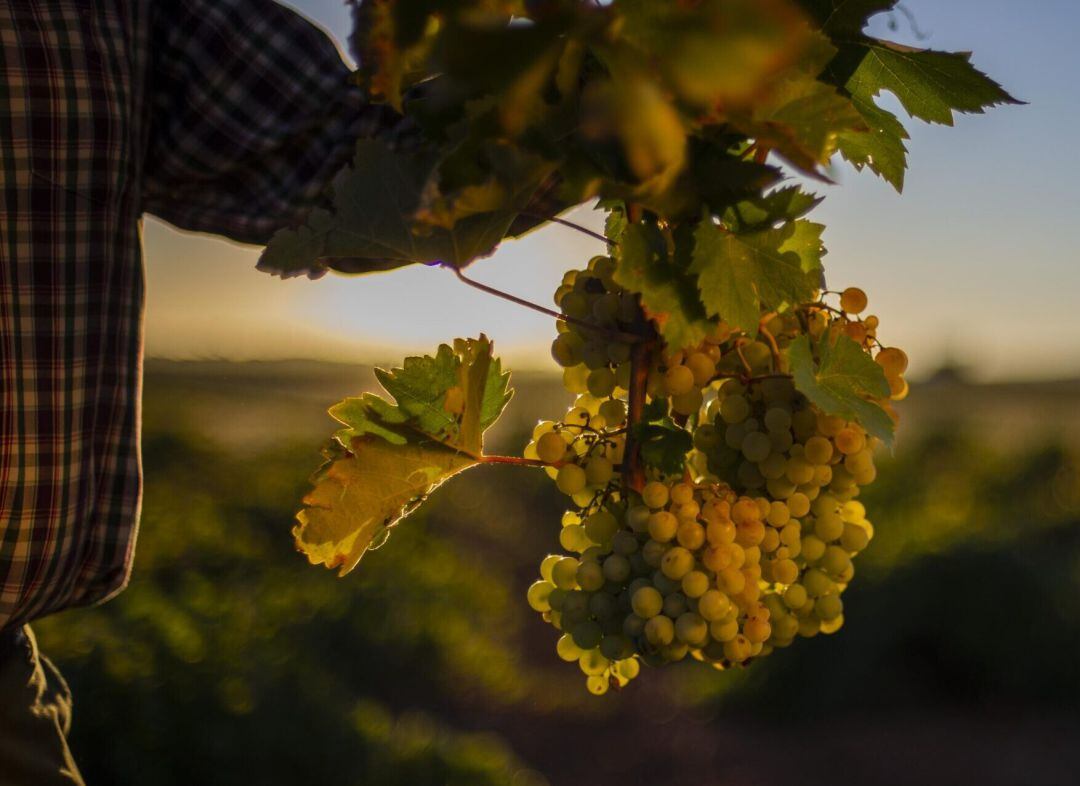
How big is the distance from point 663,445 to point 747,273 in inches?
3.9

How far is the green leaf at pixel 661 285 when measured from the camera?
465mm

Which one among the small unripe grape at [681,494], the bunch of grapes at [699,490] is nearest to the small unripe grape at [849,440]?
the bunch of grapes at [699,490]

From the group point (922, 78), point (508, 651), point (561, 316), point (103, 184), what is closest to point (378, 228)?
point (561, 316)

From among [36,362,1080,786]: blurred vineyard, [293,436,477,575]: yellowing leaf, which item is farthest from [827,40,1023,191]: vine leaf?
[36,362,1080,786]: blurred vineyard

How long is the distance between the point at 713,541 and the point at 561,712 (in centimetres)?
455

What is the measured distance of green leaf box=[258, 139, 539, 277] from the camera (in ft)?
1.55

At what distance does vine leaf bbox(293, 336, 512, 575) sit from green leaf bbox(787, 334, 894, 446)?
17 cm

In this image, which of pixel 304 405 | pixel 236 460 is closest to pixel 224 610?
pixel 236 460

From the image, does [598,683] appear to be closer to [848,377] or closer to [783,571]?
[783,571]

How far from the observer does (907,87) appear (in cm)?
58

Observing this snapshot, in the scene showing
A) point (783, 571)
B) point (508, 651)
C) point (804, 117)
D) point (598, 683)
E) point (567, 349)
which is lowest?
point (508, 651)

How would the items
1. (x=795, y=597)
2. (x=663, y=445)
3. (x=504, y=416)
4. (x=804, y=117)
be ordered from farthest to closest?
1. (x=504, y=416)
2. (x=795, y=597)
3. (x=663, y=445)
4. (x=804, y=117)

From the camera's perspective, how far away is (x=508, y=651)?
432 cm

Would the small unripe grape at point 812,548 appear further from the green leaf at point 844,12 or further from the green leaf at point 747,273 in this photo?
the green leaf at point 844,12
